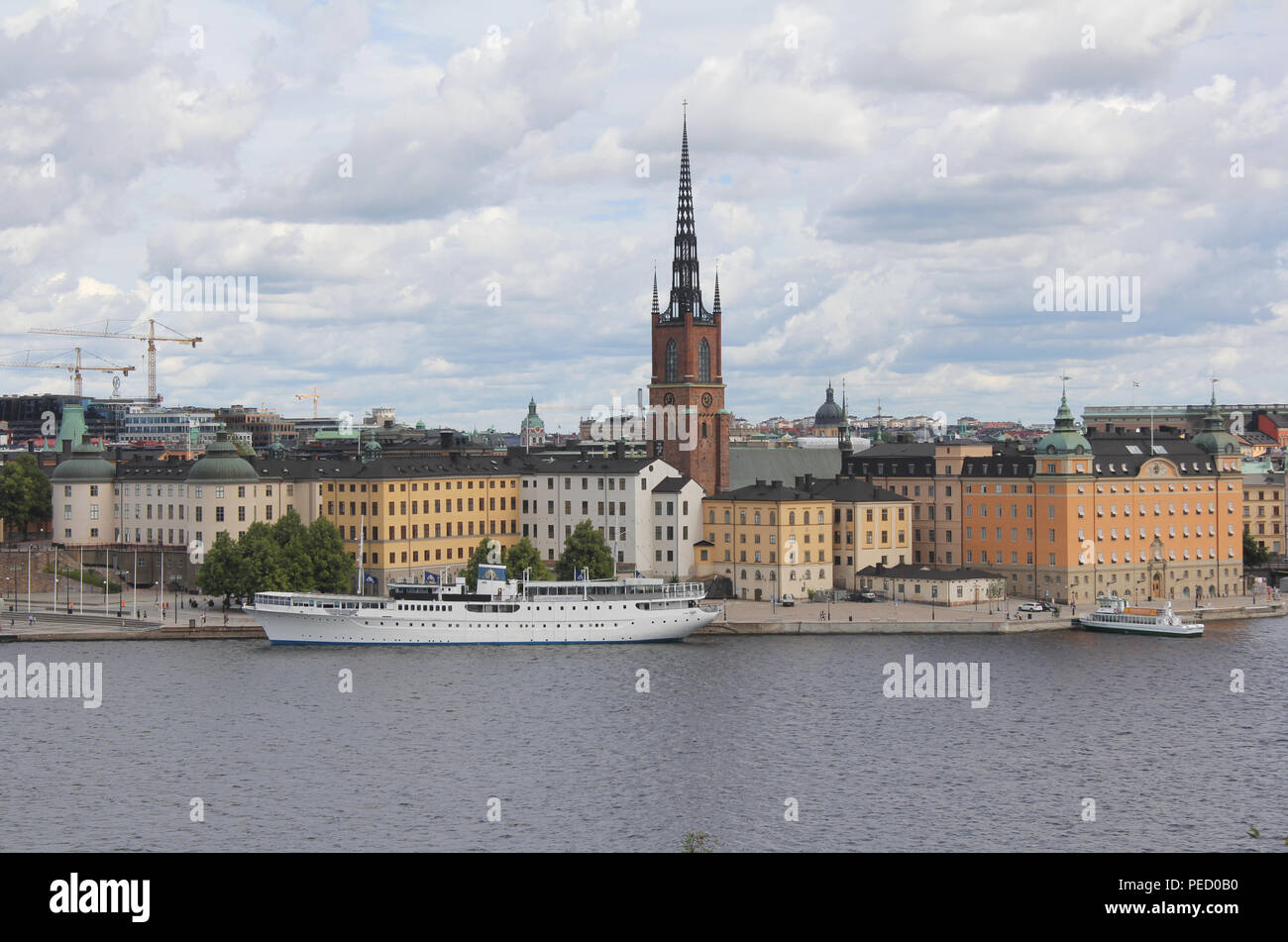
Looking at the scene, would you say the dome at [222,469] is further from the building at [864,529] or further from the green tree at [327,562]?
the building at [864,529]

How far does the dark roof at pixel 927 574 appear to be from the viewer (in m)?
89.3

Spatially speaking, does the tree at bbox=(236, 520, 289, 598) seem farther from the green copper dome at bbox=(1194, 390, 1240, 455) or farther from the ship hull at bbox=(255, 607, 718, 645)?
the green copper dome at bbox=(1194, 390, 1240, 455)

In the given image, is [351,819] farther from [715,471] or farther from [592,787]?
[715,471]

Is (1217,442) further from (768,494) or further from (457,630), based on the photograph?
(457,630)

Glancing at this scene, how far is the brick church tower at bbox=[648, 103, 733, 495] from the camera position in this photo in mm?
101062

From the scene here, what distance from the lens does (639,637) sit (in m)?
78.4

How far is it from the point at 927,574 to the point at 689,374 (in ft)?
70.5

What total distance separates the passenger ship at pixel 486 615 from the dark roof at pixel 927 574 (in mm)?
16010

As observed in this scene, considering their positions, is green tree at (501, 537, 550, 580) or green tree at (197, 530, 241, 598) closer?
green tree at (197, 530, 241, 598)

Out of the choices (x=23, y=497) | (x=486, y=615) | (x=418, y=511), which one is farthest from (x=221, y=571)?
(x=23, y=497)

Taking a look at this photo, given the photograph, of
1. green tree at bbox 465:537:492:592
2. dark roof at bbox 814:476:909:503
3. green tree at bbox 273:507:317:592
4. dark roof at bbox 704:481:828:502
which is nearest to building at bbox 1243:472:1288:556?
dark roof at bbox 814:476:909:503

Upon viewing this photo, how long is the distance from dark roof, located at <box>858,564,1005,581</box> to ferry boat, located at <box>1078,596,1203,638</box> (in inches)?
281
